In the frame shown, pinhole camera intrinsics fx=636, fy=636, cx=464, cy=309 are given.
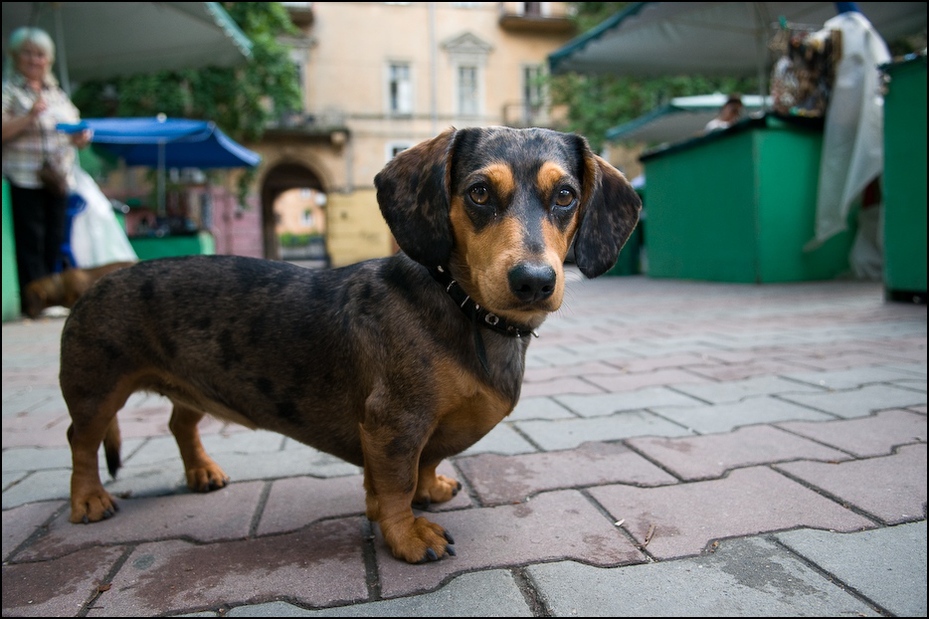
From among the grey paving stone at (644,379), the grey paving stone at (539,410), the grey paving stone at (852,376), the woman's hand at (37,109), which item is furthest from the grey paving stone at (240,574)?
the woman's hand at (37,109)

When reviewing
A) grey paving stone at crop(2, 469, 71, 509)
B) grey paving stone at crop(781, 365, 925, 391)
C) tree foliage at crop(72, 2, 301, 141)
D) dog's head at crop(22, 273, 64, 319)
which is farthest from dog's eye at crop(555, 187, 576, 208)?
tree foliage at crop(72, 2, 301, 141)

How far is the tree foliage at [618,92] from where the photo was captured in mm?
18453

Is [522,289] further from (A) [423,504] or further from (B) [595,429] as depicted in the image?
(B) [595,429]

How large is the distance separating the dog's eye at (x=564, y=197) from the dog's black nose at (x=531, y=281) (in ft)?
1.07

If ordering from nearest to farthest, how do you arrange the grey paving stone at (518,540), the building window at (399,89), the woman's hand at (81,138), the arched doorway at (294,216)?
the grey paving stone at (518,540), the woman's hand at (81,138), the building window at (399,89), the arched doorway at (294,216)

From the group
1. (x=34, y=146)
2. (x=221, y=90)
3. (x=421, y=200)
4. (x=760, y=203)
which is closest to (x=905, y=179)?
(x=760, y=203)

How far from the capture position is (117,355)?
1986 mm

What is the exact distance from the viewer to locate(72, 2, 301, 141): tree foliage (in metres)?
15.6

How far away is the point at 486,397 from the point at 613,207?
0.68m

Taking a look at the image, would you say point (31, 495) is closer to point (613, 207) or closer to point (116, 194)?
point (613, 207)

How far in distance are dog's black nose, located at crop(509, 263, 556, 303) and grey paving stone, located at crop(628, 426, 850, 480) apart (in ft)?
3.28

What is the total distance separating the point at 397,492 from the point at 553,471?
2.31 feet

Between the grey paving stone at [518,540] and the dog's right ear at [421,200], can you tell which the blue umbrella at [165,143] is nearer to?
the dog's right ear at [421,200]

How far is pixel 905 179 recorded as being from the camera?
5.54 m
